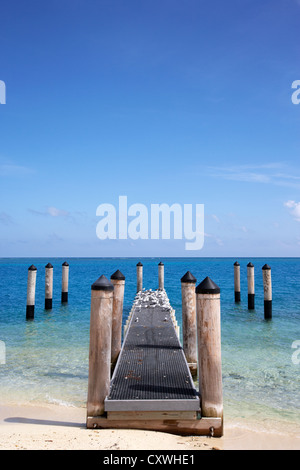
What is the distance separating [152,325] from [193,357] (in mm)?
2540

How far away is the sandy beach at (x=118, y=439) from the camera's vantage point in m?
4.23

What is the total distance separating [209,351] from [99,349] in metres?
1.58

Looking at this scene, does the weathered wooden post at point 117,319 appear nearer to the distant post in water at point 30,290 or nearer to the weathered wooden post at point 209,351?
the weathered wooden post at point 209,351

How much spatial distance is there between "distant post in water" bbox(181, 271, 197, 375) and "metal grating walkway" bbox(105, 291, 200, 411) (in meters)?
0.31

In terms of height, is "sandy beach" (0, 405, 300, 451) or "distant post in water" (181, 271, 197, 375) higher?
"distant post in water" (181, 271, 197, 375)

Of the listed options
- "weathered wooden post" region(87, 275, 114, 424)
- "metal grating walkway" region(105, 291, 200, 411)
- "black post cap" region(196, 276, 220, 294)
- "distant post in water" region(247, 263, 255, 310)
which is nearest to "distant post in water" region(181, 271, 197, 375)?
"metal grating walkway" region(105, 291, 200, 411)

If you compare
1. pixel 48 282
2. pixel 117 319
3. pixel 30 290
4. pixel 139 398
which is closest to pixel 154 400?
pixel 139 398

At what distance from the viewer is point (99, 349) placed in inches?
198

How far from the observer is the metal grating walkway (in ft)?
15.8

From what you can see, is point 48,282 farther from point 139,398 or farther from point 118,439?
point 118,439

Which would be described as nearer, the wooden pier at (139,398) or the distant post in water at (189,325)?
the wooden pier at (139,398)

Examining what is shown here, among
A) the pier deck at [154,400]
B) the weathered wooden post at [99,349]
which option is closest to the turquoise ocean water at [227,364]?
the pier deck at [154,400]

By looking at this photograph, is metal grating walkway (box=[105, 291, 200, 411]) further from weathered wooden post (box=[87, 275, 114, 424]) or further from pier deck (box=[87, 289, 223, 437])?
weathered wooden post (box=[87, 275, 114, 424])

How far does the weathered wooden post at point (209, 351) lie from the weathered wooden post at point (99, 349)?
1.35 metres
